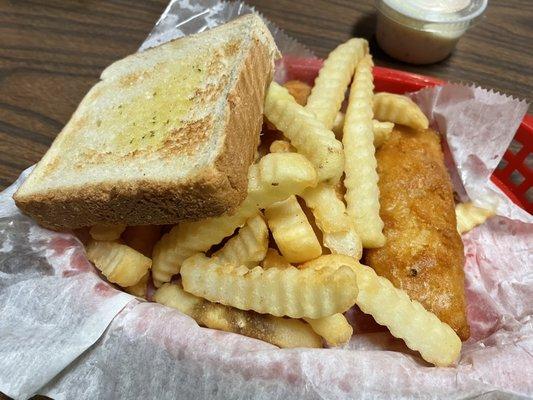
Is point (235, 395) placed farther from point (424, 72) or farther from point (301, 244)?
point (424, 72)

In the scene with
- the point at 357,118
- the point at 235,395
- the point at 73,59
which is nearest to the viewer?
the point at 235,395

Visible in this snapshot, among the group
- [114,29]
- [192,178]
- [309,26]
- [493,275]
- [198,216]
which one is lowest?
[493,275]

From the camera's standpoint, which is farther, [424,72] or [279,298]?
[424,72]

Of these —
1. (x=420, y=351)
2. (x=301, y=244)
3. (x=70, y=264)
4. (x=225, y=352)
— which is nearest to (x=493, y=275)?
(x=420, y=351)

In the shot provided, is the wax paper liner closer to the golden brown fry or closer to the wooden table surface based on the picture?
the golden brown fry

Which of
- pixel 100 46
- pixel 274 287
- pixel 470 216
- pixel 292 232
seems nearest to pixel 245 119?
pixel 292 232

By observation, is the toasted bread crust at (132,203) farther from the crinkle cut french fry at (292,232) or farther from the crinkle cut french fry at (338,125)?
the crinkle cut french fry at (338,125)

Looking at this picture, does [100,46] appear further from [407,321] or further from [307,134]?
[407,321]
